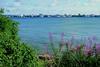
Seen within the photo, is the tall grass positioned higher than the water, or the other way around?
the tall grass

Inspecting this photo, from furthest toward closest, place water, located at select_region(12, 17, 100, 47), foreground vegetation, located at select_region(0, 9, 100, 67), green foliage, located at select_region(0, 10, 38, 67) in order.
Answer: water, located at select_region(12, 17, 100, 47), foreground vegetation, located at select_region(0, 9, 100, 67), green foliage, located at select_region(0, 10, 38, 67)

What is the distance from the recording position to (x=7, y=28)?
10.7 metres

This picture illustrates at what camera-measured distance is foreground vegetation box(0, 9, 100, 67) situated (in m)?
9.20

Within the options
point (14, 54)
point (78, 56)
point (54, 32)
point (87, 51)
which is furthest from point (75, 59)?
point (54, 32)

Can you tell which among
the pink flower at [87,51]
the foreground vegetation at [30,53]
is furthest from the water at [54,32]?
the pink flower at [87,51]

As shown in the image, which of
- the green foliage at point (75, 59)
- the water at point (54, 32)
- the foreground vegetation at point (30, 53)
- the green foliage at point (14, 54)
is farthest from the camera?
the water at point (54, 32)

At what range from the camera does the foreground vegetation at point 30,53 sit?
30.2 ft

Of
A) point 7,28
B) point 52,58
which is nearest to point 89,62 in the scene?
point 52,58

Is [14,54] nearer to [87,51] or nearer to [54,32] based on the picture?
[87,51]

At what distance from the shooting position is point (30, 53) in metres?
9.56

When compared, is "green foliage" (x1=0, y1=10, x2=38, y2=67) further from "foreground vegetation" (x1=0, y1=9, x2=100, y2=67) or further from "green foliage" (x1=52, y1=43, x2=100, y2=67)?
"green foliage" (x1=52, y1=43, x2=100, y2=67)

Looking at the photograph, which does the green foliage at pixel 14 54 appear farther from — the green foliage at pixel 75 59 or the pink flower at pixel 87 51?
the pink flower at pixel 87 51

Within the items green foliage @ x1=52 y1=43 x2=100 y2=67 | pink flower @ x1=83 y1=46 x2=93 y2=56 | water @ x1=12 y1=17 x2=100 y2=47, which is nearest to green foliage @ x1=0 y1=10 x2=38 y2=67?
green foliage @ x1=52 y1=43 x2=100 y2=67

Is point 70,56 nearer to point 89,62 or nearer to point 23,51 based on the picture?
point 89,62
